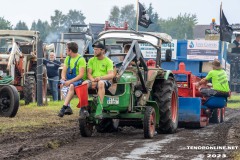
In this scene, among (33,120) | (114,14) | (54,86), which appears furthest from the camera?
(114,14)

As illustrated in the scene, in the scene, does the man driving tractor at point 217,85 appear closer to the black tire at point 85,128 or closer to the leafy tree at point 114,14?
the black tire at point 85,128

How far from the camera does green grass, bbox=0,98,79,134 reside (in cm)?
1384


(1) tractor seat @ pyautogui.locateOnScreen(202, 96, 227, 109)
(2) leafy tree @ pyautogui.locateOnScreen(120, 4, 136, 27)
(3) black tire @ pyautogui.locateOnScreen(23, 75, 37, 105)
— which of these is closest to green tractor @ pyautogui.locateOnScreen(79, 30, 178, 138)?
(1) tractor seat @ pyautogui.locateOnScreen(202, 96, 227, 109)

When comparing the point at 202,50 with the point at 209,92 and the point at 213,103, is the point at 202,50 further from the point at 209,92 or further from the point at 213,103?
the point at 213,103

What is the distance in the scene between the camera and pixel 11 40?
73.0 ft

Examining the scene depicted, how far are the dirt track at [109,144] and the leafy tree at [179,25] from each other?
110 m

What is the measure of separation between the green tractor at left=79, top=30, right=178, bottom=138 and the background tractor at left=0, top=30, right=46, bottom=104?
7212 millimetres

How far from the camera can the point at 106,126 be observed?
13719 millimetres

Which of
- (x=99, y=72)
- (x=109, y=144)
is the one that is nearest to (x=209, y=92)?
(x=99, y=72)

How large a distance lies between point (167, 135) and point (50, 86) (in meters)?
10.7

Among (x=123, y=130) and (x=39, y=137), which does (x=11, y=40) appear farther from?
(x=39, y=137)

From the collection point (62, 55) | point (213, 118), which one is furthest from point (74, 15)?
point (213, 118)

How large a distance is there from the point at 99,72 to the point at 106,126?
58.3 inches

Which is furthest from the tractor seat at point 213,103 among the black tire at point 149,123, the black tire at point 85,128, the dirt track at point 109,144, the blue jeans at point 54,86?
the blue jeans at point 54,86
